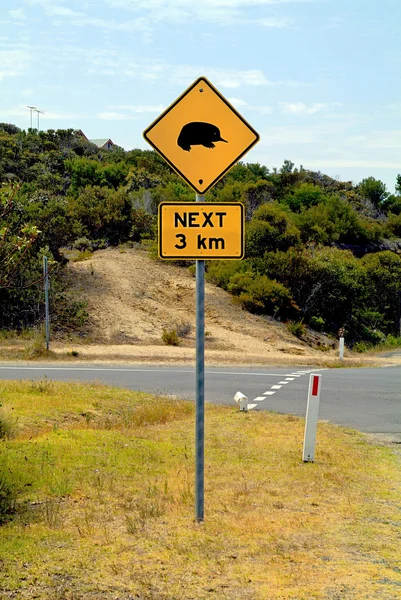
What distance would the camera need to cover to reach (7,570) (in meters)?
4.55

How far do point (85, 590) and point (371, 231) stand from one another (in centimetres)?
5975

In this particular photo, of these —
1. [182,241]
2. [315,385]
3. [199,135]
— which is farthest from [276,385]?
[199,135]

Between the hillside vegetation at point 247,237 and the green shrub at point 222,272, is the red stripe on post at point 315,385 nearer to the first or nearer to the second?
the hillside vegetation at point 247,237

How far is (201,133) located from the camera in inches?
225

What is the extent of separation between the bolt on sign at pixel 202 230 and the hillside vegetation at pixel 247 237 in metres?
11.5

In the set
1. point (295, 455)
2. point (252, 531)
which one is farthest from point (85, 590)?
point (295, 455)

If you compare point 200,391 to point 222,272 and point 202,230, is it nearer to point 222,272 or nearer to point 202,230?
point 202,230

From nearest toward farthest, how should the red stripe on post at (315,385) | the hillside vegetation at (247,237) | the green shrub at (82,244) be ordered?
the red stripe on post at (315,385)
the hillside vegetation at (247,237)
the green shrub at (82,244)

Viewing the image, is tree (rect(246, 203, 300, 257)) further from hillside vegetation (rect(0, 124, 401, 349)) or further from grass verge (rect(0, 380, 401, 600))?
grass verge (rect(0, 380, 401, 600))

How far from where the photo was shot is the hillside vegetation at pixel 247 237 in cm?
2958

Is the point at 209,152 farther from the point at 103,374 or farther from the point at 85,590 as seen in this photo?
the point at 103,374

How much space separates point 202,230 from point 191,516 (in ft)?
7.24

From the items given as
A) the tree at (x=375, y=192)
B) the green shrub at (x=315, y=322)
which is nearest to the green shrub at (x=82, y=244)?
the green shrub at (x=315, y=322)

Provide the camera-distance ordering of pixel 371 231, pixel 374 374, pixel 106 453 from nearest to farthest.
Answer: pixel 106 453
pixel 374 374
pixel 371 231
